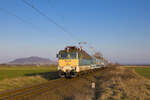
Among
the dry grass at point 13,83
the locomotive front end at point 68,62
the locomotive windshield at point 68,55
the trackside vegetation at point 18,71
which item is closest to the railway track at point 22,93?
the dry grass at point 13,83

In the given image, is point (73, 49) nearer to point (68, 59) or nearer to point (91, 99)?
point (68, 59)

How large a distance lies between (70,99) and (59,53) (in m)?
11.4

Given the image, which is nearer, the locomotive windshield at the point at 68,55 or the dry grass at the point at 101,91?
the dry grass at the point at 101,91

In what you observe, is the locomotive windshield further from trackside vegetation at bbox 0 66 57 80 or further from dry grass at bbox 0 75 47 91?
trackside vegetation at bbox 0 66 57 80

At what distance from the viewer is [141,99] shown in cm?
989

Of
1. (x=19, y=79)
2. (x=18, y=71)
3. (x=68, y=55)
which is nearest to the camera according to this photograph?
(x=19, y=79)

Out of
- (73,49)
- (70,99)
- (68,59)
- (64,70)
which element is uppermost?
(73,49)

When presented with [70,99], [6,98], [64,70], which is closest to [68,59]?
Answer: [64,70]

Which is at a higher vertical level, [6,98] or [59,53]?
[59,53]

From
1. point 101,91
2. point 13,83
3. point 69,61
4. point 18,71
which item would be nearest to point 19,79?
point 13,83

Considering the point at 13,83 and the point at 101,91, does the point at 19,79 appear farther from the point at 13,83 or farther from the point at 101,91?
the point at 101,91

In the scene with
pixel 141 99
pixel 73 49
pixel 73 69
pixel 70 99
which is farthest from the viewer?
pixel 73 49

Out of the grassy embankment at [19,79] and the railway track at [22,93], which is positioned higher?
the grassy embankment at [19,79]

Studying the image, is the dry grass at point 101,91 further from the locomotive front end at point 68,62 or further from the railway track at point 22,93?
the locomotive front end at point 68,62
